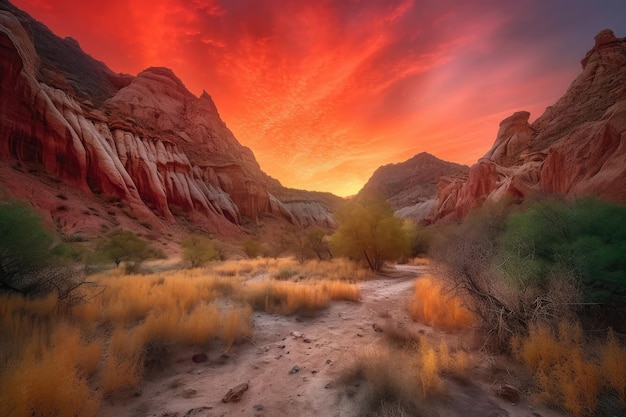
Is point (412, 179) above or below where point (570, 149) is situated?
above

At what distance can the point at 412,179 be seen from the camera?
304 feet

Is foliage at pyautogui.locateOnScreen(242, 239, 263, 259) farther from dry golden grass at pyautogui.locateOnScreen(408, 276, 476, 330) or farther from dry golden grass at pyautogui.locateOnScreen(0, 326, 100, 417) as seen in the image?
dry golden grass at pyautogui.locateOnScreen(0, 326, 100, 417)

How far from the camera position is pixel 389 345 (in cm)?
514

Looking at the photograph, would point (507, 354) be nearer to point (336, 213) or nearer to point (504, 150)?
point (336, 213)

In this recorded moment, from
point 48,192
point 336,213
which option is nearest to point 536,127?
point 336,213

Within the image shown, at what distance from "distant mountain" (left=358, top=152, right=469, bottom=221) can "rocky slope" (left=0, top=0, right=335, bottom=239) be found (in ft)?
99.8

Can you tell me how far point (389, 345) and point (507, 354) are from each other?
6.81 ft

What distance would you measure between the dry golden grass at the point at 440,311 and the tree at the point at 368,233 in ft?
27.1

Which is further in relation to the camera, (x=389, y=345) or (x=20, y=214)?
(x=20, y=214)

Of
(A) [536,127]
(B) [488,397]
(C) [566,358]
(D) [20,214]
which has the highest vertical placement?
(A) [536,127]

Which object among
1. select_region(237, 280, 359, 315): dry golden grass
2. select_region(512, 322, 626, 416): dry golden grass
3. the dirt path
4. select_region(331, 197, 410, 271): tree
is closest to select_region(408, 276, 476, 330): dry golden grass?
the dirt path

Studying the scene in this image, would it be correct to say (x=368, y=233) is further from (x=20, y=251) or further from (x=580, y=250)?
(x=20, y=251)

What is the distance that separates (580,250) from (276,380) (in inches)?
265

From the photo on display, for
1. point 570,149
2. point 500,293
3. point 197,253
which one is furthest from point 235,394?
point 570,149
